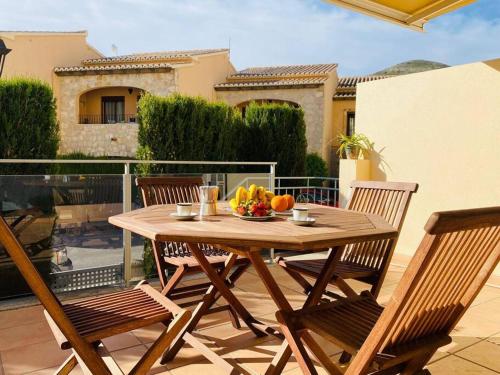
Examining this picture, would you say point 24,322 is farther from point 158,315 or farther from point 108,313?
point 158,315

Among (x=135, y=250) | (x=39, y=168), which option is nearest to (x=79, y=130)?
(x=39, y=168)

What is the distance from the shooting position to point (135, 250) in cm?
379

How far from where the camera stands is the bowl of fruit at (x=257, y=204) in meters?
2.27

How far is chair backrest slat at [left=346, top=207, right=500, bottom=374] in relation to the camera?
123 centimetres

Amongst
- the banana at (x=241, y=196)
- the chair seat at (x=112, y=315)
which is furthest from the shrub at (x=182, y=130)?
the chair seat at (x=112, y=315)

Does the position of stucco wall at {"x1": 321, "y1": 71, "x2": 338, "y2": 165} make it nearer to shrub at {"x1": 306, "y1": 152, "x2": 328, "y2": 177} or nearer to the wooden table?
shrub at {"x1": 306, "y1": 152, "x2": 328, "y2": 177}

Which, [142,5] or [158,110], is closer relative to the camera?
[158,110]

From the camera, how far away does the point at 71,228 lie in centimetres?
343

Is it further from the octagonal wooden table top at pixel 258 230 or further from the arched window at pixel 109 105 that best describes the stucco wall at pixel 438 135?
the arched window at pixel 109 105

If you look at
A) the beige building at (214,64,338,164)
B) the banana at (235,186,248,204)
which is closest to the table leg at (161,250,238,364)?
the banana at (235,186,248,204)

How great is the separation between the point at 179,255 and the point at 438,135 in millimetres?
3496

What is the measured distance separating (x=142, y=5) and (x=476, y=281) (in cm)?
1473

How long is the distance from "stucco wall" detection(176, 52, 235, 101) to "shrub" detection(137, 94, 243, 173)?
25.0 ft

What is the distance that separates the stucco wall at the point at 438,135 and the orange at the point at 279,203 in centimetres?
298
